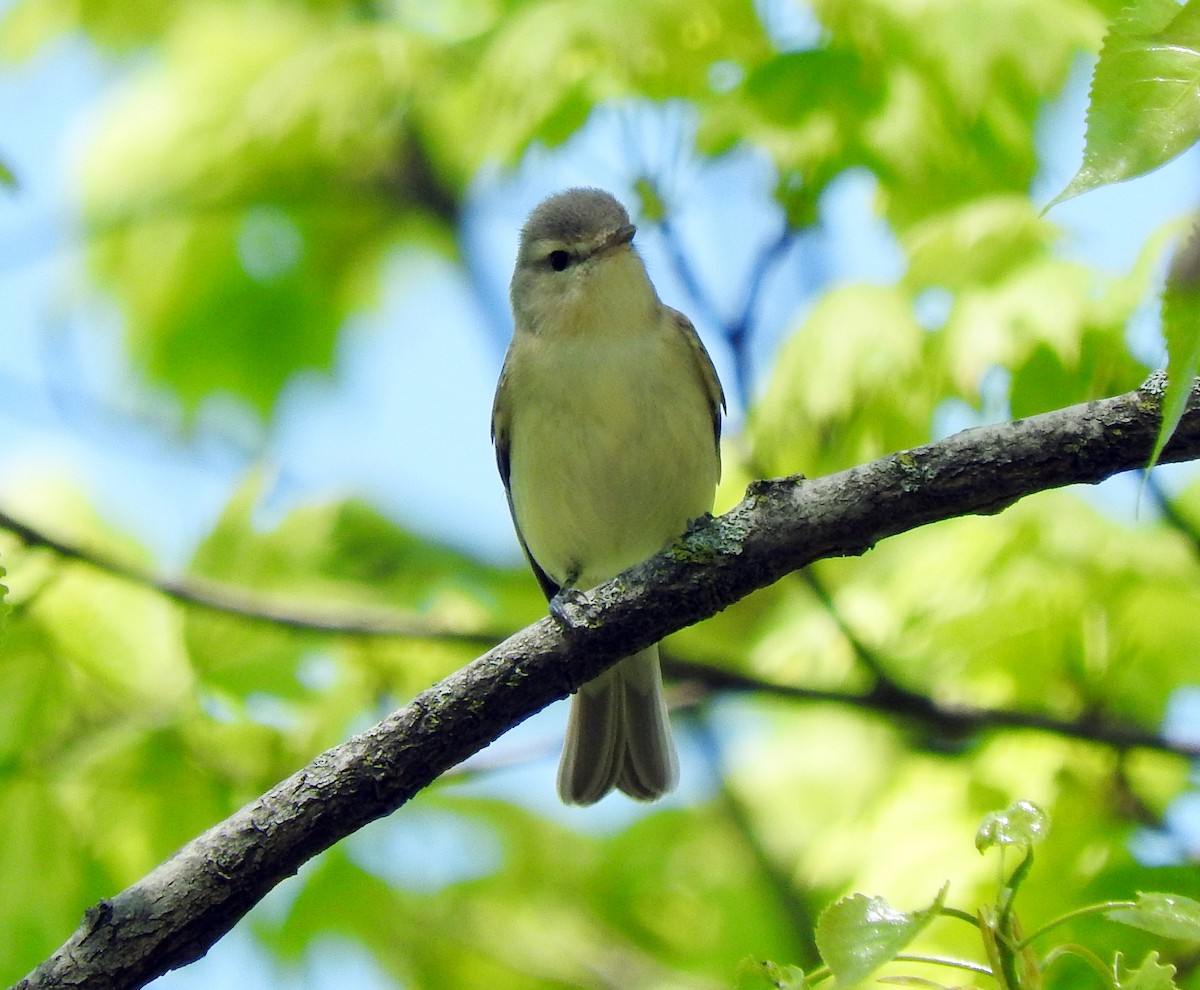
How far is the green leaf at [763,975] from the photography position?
189 centimetres

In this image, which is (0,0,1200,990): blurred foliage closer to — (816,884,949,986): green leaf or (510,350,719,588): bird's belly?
(510,350,719,588): bird's belly

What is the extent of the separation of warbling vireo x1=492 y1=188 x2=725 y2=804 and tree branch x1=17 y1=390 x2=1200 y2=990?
1.90 metres

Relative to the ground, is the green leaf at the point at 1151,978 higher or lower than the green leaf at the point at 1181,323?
lower

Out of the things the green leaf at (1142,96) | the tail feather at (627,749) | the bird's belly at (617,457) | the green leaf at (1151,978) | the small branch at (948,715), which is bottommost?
the tail feather at (627,749)

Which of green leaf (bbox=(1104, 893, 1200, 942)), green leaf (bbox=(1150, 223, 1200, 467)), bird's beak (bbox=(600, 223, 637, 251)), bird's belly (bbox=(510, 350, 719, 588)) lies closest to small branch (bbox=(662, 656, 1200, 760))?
bird's belly (bbox=(510, 350, 719, 588))

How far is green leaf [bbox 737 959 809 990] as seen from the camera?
74.4 inches

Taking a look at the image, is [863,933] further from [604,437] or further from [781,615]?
[781,615]

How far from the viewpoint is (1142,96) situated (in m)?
1.51

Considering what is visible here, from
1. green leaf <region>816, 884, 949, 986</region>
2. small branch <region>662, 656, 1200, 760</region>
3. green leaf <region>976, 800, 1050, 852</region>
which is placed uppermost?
green leaf <region>816, 884, 949, 986</region>

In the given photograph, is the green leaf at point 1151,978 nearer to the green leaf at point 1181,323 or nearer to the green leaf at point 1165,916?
the green leaf at point 1165,916

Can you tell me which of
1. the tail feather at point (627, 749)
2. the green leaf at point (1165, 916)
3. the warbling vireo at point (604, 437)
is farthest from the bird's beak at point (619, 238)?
the green leaf at point (1165, 916)

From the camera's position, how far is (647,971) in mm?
5340

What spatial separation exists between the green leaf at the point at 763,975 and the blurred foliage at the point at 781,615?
47.4 inches

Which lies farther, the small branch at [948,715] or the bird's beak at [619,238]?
the bird's beak at [619,238]
